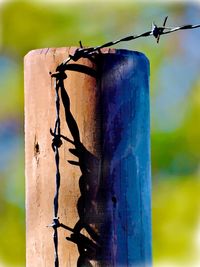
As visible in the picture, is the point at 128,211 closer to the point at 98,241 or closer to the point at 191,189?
the point at 98,241

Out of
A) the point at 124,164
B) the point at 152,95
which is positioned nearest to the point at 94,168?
the point at 124,164

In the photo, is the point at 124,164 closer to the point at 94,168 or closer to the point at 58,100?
the point at 94,168

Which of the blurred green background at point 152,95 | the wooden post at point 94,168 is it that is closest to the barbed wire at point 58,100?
the wooden post at point 94,168

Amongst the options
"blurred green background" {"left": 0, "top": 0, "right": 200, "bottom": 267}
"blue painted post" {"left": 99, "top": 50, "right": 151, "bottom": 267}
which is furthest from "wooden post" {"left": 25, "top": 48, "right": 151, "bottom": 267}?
"blurred green background" {"left": 0, "top": 0, "right": 200, "bottom": 267}

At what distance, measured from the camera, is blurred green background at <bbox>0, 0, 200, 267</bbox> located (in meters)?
4.70

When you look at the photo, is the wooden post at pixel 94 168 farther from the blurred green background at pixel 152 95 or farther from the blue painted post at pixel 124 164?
the blurred green background at pixel 152 95

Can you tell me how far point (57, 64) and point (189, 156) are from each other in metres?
3.99

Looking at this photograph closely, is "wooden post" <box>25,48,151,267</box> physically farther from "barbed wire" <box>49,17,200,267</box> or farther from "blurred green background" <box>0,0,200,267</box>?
"blurred green background" <box>0,0,200,267</box>

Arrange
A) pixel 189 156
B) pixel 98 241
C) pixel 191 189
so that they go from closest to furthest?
1. pixel 98 241
2. pixel 191 189
3. pixel 189 156

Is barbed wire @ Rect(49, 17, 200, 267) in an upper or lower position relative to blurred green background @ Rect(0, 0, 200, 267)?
lower

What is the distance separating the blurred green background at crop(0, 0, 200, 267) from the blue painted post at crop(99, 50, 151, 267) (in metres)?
3.34

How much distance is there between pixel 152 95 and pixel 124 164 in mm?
3529

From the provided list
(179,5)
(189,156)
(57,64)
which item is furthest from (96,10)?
(57,64)

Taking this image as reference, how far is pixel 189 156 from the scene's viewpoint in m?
5.18
